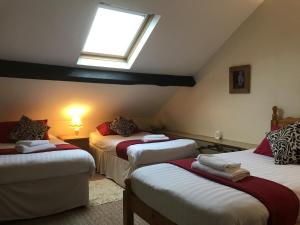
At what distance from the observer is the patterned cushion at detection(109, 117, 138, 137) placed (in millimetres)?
4473

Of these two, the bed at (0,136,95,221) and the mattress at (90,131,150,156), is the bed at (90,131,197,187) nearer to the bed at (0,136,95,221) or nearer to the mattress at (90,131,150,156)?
the mattress at (90,131,150,156)

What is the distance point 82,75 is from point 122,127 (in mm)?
1241

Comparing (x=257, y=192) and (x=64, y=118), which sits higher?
(x=64, y=118)

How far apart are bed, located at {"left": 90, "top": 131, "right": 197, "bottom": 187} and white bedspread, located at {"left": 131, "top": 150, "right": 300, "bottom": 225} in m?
1.07

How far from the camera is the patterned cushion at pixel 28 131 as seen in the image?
3.61 m

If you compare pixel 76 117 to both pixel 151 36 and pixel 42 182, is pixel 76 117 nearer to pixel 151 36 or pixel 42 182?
pixel 42 182

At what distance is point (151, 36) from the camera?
11.3ft

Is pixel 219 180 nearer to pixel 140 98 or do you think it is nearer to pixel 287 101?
pixel 287 101

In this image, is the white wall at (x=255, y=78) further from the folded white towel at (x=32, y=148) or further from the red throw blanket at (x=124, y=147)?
the folded white towel at (x=32, y=148)

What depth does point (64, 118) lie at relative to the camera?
456 cm

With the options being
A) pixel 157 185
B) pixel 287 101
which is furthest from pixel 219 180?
pixel 287 101

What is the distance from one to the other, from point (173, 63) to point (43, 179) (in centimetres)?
246

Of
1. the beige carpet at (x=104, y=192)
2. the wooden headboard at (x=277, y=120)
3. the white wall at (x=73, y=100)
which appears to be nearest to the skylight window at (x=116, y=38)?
the white wall at (x=73, y=100)

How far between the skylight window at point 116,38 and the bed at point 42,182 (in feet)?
4.60
